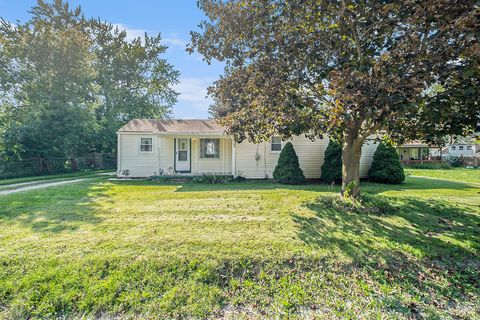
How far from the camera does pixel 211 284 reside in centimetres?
311

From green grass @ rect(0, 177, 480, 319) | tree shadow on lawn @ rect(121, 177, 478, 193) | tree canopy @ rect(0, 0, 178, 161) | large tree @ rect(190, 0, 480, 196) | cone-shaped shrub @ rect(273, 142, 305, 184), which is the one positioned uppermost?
tree canopy @ rect(0, 0, 178, 161)

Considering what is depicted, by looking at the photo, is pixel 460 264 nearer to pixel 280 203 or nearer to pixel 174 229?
pixel 280 203

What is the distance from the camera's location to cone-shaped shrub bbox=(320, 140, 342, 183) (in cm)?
1128

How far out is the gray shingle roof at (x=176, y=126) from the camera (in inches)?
529

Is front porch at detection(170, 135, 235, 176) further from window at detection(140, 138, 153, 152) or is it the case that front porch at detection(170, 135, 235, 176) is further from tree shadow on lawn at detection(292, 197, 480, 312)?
tree shadow on lawn at detection(292, 197, 480, 312)

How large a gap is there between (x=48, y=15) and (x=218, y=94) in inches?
1134

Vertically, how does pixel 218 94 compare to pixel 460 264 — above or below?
above

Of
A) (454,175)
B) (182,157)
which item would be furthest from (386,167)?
(182,157)

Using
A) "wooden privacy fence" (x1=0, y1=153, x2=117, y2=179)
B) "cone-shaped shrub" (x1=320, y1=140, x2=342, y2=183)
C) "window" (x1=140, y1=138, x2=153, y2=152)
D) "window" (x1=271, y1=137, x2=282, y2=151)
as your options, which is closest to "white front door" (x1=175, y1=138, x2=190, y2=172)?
"window" (x1=140, y1=138, x2=153, y2=152)

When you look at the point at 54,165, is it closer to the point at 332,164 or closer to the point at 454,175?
the point at 332,164

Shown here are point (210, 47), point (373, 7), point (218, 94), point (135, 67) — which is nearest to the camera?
point (373, 7)

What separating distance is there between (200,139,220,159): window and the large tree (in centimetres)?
628

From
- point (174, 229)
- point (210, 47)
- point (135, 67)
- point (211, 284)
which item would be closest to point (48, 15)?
point (135, 67)

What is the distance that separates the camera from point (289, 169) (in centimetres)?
1115
